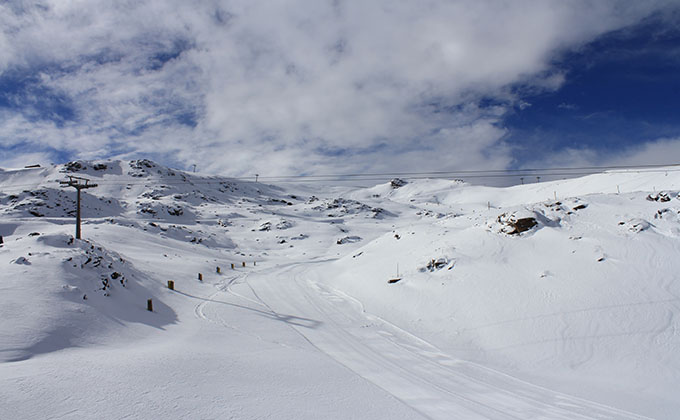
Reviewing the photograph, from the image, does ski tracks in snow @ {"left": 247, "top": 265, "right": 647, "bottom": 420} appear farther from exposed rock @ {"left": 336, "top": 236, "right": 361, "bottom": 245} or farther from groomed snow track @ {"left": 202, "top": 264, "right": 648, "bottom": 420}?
exposed rock @ {"left": 336, "top": 236, "right": 361, "bottom": 245}

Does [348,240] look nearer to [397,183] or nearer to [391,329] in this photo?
[391,329]

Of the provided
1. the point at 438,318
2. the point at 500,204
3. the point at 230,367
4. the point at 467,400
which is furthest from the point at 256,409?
A: the point at 500,204

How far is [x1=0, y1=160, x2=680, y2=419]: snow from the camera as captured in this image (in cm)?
587

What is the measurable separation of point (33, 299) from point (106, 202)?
89094mm

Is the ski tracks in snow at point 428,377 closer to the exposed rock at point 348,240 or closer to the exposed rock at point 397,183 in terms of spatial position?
the exposed rock at point 348,240

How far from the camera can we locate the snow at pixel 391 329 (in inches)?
231

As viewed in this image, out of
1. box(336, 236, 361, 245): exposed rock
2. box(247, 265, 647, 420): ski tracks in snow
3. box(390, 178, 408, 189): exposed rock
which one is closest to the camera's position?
box(247, 265, 647, 420): ski tracks in snow

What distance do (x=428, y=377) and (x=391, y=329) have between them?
430 cm

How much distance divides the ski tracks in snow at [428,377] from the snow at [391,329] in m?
0.06

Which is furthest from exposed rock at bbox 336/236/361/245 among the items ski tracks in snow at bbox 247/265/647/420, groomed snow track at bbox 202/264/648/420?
ski tracks in snow at bbox 247/265/647/420

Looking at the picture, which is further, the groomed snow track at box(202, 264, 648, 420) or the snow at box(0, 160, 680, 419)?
the groomed snow track at box(202, 264, 648, 420)

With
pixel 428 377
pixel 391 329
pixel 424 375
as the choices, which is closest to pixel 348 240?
pixel 391 329

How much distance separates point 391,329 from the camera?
12.8 m

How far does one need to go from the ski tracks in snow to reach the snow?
6 centimetres
